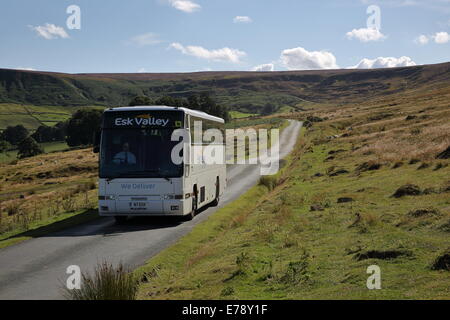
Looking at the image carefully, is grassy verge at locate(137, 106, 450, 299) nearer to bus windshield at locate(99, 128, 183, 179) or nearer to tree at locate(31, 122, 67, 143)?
bus windshield at locate(99, 128, 183, 179)

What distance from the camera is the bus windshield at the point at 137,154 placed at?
18.4 metres

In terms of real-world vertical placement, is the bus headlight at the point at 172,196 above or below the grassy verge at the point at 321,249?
above

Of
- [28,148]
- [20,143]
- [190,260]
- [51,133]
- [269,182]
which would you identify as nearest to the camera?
[190,260]

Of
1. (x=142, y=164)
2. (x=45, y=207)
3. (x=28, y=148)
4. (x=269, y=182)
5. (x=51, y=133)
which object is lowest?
(x=45, y=207)

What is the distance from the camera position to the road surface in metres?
11.0

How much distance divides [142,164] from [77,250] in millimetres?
4506

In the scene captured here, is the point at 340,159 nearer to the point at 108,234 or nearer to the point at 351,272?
the point at 108,234

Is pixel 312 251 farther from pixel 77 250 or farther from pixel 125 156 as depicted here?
pixel 125 156

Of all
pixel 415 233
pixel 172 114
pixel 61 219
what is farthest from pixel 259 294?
pixel 61 219

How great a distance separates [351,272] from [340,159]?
29810 mm

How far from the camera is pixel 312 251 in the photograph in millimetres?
12461

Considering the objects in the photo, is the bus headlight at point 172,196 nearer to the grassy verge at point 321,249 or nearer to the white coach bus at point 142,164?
the white coach bus at point 142,164

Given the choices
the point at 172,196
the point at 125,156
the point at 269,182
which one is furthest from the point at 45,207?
A: the point at 269,182

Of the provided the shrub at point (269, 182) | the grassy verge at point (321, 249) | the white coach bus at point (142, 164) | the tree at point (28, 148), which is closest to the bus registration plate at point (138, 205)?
the white coach bus at point (142, 164)
